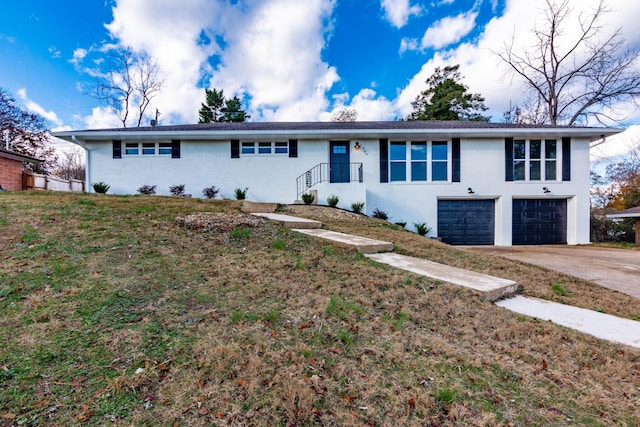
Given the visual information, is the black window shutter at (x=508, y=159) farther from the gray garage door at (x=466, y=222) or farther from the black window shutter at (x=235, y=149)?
the black window shutter at (x=235, y=149)

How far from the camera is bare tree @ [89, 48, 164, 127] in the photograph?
1902cm

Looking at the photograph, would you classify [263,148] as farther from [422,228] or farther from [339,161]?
[422,228]

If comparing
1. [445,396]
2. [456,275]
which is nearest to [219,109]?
[456,275]

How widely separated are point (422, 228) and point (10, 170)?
19134 millimetres

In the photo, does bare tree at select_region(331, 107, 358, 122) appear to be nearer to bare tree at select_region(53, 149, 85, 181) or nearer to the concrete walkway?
the concrete walkway

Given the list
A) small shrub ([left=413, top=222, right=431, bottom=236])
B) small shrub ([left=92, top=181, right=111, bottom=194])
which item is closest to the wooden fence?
small shrub ([left=92, top=181, right=111, bottom=194])

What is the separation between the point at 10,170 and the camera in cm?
1276

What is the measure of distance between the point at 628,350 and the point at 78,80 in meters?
25.1

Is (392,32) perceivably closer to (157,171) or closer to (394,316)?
(157,171)

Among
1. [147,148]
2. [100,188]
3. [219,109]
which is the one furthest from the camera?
[219,109]

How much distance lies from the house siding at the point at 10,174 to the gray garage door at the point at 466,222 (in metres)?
19.7

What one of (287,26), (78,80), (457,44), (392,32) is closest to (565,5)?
(457,44)

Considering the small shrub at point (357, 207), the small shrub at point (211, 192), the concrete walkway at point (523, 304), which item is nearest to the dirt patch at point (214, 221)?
the concrete walkway at point (523, 304)

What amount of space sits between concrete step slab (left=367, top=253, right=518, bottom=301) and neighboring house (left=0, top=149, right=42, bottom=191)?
17571mm
